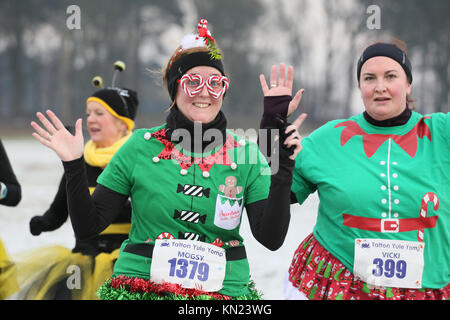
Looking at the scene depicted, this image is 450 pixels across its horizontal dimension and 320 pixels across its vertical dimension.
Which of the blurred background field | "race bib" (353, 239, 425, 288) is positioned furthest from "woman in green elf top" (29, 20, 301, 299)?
the blurred background field

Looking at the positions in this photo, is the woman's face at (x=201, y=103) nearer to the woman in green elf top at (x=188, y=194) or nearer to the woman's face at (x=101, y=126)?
the woman in green elf top at (x=188, y=194)

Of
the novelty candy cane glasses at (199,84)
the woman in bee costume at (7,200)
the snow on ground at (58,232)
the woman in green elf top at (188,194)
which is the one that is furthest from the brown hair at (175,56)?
the snow on ground at (58,232)

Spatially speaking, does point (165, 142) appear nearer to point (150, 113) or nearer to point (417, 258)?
point (417, 258)

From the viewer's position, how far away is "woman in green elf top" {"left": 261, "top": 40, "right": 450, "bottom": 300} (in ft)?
8.31

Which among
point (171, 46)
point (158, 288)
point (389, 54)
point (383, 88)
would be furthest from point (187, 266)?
point (171, 46)

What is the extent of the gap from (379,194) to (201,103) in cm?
99

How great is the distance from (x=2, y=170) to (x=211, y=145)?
1.99m

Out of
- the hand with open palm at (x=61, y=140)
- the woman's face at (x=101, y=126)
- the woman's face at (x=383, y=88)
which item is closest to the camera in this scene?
the hand with open palm at (x=61, y=140)

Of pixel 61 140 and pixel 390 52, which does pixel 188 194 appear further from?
pixel 390 52

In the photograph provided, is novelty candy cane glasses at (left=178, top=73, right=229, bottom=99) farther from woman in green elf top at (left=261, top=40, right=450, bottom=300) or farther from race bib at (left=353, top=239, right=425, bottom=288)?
→ race bib at (left=353, top=239, right=425, bottom=288)

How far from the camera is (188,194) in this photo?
2.38 meters

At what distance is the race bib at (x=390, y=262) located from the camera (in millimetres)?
2518

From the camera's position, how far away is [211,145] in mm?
2488

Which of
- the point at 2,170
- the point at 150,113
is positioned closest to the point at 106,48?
the point at 150,113
